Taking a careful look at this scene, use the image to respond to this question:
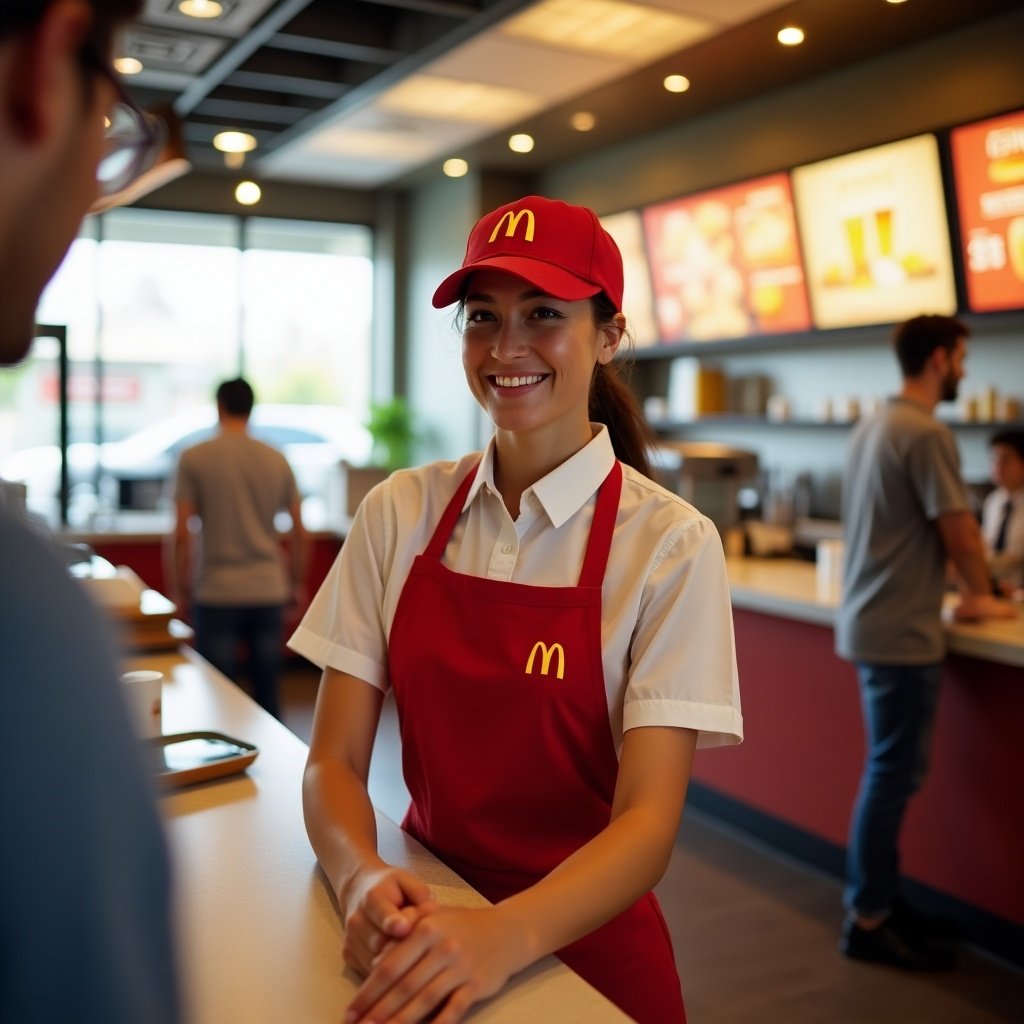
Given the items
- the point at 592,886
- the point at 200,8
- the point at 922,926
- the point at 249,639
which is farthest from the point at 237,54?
the point at 592,886

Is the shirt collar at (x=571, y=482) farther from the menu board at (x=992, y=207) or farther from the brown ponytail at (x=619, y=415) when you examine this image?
the menu board at (x=992, y=207)

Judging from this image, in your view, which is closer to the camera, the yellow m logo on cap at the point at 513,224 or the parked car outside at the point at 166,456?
the yellow m logo on cap at the point at 513,224

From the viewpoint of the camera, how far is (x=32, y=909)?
38 centimetres

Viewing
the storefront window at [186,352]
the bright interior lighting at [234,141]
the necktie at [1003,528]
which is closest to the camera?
the necktie at [1003,528]

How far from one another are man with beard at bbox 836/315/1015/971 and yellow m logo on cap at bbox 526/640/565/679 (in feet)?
6.47

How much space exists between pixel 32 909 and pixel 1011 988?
119 inches

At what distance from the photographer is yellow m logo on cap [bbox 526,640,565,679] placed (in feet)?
4.14

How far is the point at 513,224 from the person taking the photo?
1.33m

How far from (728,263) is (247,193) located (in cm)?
372

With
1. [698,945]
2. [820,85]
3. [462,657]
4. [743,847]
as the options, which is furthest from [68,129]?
[820,85]

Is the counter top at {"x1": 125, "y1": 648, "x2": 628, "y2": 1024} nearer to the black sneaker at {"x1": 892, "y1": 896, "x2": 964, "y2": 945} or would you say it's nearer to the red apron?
the red apron

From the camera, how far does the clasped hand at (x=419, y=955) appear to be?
36.8 inches

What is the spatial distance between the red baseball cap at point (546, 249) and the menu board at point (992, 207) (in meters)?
2.98

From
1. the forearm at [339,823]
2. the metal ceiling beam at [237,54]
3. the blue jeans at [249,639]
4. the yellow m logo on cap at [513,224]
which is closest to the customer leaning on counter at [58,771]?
the forearm at [339,823]
